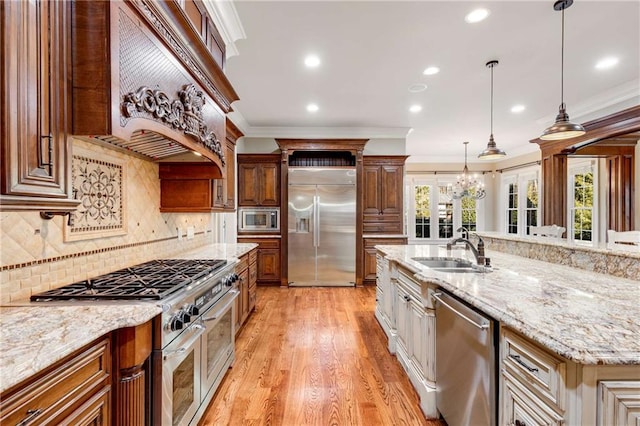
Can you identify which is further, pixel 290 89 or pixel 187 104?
pixel 290 89

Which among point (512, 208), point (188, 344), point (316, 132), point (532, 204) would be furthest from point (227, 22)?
point (512, 208)

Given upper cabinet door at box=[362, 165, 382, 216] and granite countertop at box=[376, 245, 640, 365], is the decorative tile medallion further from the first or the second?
upper cabinet door at box=[362, 165, 382, 216]

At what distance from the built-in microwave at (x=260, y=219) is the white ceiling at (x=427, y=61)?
61.0 inches

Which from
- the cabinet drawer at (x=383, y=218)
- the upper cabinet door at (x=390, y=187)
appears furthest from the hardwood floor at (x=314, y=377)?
the upper cabinet door at (x=390, y=187)

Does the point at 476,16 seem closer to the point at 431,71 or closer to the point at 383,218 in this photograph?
the point at 431,71

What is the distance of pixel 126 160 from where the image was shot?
215 cm

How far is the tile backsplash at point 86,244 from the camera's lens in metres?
1.33

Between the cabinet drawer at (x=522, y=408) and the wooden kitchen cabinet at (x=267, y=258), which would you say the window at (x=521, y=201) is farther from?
the cabinet drawer at (x=522, y=408)

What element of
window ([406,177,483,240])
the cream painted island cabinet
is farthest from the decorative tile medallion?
window ([406,177,483,240])

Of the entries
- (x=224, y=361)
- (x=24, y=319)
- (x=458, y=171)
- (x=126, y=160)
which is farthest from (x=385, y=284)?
(x=458, y=171)

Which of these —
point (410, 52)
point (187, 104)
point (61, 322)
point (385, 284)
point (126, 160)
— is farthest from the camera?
point (385, 284)

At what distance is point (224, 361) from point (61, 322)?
149 cm

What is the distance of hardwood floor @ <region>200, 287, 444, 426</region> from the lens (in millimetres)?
2021

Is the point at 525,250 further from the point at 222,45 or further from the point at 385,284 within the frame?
the point at 222,45
